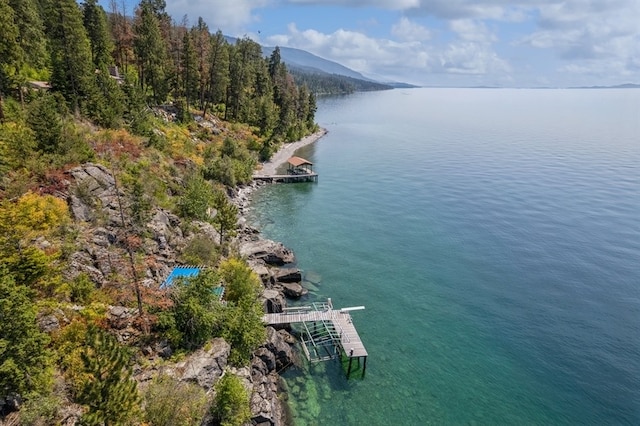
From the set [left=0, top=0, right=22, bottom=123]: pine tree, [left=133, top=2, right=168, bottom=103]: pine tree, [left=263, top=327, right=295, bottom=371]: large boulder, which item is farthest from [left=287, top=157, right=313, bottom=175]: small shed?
[left=263, top=327, right=295, bottom=371]: large boulder

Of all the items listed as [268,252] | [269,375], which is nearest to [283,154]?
[268,252]

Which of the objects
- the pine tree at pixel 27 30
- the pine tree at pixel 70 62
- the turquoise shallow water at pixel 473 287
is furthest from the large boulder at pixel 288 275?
the pine tree at pixel 27 30

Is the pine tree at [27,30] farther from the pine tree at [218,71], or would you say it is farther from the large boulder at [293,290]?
the large boulder at [293,290]

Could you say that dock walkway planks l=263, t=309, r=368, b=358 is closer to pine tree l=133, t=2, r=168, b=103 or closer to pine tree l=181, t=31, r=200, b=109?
pine tree l=181, t=31, r=200, b=109

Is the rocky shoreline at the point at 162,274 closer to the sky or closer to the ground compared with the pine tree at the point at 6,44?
closer to the ground

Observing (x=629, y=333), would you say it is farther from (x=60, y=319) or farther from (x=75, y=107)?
(x=75, y=107)

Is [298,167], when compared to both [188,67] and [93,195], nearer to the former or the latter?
[188,67]
